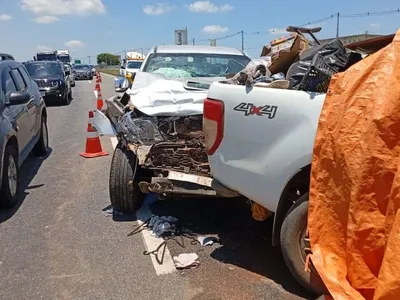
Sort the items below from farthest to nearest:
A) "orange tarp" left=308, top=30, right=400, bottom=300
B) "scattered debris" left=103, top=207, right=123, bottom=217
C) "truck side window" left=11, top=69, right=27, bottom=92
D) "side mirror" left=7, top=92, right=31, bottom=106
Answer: "truck side window" left=11, top=69, right=27, bottom=92 → "side mirror" left=7, top=92, right=31, bottom=106 → "scattered debris" left=103, top=207, right=123, bottom=217 → "orange tarp" left=308, top=30, right=400, bottom=300

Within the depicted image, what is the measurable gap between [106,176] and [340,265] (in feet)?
15.8

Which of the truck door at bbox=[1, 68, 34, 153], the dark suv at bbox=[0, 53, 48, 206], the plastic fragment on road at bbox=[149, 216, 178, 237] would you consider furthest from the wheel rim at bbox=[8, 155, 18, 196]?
the plastic fragment on road at bbox=[149, 216, 178, 237]

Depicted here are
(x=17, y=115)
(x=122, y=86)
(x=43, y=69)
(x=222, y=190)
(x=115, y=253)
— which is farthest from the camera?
(x=43, y=69)

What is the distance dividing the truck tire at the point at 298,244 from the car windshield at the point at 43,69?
16.2 metres

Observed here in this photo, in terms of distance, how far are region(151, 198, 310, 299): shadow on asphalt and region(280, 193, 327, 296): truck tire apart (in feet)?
0.61

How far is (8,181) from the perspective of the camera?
5.21 meters

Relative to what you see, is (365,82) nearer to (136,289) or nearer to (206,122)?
(206,122)

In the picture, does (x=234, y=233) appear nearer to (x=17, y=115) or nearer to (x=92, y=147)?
(x=17, y=115)

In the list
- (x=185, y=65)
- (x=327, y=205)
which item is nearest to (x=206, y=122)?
(x=327, y=205)

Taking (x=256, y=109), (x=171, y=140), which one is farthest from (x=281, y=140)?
(x=171, y=140)

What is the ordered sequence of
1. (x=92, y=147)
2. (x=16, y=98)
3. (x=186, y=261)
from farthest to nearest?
(x=92, y=147), (x=16, y=98), (x=186, y=261)

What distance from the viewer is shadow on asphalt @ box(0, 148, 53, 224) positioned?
207 inches

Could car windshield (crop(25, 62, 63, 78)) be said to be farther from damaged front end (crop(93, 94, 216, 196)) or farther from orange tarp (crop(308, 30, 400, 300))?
orange tarp (crop(308, 30, 400, 300))

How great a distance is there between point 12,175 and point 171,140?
2137 millimetres
